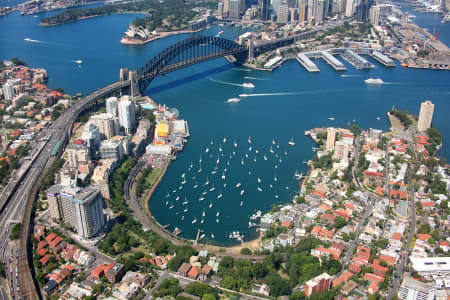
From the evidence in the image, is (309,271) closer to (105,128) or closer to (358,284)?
(358,284)

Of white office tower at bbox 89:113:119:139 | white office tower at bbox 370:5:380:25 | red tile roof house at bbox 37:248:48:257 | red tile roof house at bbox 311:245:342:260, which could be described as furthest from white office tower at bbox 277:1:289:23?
red tile roof house at bbox 37:248:48:257

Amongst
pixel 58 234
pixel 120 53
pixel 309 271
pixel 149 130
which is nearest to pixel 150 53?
pixel 120 53

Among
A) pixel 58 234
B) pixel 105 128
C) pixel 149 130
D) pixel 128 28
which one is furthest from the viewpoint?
pixel 128 28

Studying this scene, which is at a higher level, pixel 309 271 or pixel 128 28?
pixel 128 28

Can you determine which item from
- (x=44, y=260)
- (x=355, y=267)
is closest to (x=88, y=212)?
(x=44, y=260)

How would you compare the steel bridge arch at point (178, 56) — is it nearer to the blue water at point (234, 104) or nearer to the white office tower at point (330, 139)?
the blue water at point (234, 104)

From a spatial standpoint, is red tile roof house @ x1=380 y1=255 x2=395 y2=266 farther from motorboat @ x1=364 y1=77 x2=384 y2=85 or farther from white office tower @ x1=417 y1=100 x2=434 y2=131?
motorboat @ x1=364 y1=77 x2=384 y2=85

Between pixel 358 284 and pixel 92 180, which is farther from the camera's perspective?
pixel 92 180

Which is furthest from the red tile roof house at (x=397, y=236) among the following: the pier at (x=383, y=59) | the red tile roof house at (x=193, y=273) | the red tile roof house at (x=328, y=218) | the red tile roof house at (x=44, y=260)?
the pier at (x=383, y=59)
